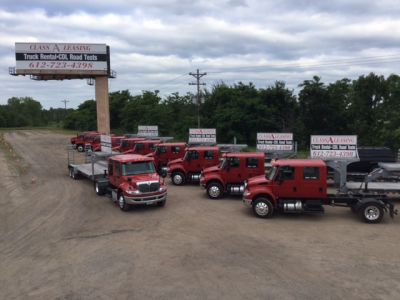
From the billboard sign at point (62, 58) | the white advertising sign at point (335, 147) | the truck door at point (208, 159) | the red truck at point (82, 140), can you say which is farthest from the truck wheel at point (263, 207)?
the billboard sign at point (62, 58)

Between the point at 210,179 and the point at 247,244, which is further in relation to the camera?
the point at 210,179

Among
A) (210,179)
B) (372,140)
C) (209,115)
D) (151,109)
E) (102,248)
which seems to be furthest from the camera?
(151,109)

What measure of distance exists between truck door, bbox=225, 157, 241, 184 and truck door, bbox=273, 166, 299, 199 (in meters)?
3.72

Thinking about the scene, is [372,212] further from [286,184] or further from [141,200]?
[141,200]

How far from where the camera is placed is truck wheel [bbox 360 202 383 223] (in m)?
14.8

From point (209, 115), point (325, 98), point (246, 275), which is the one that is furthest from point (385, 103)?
point (246, 275)

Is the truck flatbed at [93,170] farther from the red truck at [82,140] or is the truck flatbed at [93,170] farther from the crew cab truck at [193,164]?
the red truck at [82,140]

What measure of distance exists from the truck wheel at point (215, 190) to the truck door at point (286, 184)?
4.11 meters

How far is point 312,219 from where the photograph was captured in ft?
51.1

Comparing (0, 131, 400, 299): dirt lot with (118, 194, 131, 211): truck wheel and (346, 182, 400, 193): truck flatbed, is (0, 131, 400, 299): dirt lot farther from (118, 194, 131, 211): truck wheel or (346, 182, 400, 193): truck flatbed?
(346, 182, 400, 193): truck flatbed

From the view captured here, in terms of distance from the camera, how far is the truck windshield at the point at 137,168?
17.9 m

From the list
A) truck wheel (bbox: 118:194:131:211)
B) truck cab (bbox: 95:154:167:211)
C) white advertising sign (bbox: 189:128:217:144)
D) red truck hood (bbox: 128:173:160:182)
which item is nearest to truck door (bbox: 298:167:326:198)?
truck cab (bbox: 95:154:167:211)

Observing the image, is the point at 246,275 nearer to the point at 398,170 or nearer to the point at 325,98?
the point at 398,170

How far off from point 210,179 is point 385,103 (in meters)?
34.8
